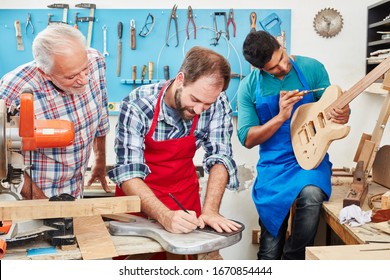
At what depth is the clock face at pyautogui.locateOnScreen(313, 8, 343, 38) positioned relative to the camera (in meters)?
1.64

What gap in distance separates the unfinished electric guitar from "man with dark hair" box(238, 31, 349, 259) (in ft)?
0.15

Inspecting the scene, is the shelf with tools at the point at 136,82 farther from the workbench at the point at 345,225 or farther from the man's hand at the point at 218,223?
the workbench at the point at 345,225

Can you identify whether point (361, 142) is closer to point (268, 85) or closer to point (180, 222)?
point (268, 85)

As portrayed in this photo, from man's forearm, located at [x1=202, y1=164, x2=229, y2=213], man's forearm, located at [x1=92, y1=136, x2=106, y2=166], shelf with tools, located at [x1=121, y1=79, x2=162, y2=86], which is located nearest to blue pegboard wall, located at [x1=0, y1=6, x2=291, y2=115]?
shelf with tools, located at [x1=121, y1=79, x2=162, y2=86]

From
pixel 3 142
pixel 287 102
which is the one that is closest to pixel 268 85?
pixel 287 102

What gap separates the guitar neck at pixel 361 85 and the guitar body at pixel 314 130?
0.07ft

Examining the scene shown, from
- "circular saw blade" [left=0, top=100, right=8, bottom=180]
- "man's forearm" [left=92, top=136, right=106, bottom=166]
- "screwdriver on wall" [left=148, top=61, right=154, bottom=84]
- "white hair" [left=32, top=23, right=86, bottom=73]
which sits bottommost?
"man's forearm" [left=92, top=136, right=106, bottom=166]

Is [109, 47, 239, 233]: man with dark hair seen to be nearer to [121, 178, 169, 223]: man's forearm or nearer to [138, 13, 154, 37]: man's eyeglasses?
[121, 178, 169, 223]: man's forearm

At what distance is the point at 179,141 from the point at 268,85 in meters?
0.54

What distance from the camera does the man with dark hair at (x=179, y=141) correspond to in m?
1.45
